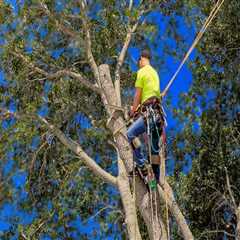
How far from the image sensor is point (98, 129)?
1186 centimetres

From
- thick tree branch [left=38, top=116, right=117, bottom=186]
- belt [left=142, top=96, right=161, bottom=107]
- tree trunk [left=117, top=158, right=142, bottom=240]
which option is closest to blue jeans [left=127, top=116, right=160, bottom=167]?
belt [left=142, top=96, right=161, bottom=107]

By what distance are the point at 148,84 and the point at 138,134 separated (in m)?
0.56

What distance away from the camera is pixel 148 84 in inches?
264

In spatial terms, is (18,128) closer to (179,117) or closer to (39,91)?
(39,91)

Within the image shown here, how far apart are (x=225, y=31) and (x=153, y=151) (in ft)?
23.0

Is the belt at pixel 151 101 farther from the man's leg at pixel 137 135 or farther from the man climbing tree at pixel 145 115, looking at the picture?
the man's leg at pixel 137 135

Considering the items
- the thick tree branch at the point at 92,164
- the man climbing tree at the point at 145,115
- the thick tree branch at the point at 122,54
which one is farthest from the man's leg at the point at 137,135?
the thick tree branch at the point at 122,54

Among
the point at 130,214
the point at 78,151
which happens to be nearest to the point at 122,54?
the point at 78,151

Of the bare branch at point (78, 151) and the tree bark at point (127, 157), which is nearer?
the tree bark at point (127, 157)

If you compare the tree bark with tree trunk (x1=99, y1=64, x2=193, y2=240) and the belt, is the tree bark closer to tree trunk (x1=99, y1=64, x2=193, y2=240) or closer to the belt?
tree trunk (x1=99, y1=64, x2=193, y2=240)

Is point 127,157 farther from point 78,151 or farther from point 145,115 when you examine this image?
point 78,151

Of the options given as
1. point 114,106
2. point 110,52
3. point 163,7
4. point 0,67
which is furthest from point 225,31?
point 114,106

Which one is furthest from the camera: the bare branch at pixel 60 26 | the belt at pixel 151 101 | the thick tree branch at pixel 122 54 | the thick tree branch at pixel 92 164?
the bare branch at pixel 60 26

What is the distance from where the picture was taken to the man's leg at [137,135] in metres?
6.63
